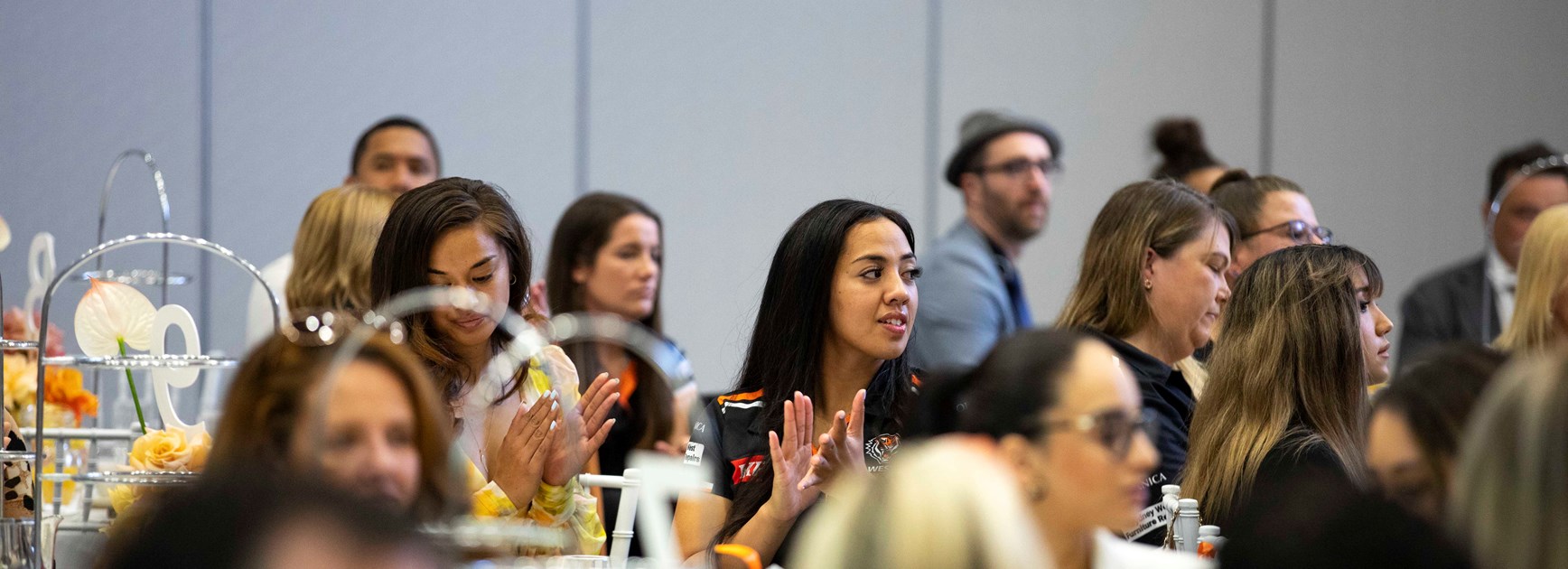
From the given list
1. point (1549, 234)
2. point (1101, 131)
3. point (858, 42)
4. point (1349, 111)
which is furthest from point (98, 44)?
point (1349, 111)

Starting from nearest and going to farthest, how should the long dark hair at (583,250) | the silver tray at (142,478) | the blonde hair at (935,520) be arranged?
the blonde hair at (935,520) < the silver tray at (142,478) < the long dark hair at (583,250)

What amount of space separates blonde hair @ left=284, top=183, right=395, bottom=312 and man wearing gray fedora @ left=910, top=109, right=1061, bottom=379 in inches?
56.7

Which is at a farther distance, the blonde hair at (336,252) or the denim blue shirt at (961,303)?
the denim blue shirt at (961,303)

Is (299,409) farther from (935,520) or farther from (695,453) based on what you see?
(695,453)

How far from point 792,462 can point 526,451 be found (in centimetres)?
44

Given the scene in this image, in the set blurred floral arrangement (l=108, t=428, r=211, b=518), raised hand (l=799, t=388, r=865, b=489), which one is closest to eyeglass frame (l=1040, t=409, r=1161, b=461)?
raised hand (l=799, t=388, r=865, b=489)

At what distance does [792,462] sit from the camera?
239 centimetres

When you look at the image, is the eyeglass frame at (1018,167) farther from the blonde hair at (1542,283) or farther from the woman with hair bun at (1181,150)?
the blonde hair at (1542,283)

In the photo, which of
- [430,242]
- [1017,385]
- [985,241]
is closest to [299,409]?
[1017,385]

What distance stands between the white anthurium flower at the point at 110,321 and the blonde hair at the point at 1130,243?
6.09 ft

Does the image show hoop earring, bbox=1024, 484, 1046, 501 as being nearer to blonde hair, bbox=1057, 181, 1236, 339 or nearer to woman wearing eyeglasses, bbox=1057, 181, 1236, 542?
woman wearing eyeglasses, bbox=1057, 181, 1236, 542

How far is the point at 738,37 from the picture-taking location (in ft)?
19.0

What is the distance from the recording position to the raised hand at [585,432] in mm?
2422

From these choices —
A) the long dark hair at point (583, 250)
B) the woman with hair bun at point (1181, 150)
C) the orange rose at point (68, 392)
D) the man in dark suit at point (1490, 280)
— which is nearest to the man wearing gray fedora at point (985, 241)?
the woman with hair bun at point (1181, 150)
